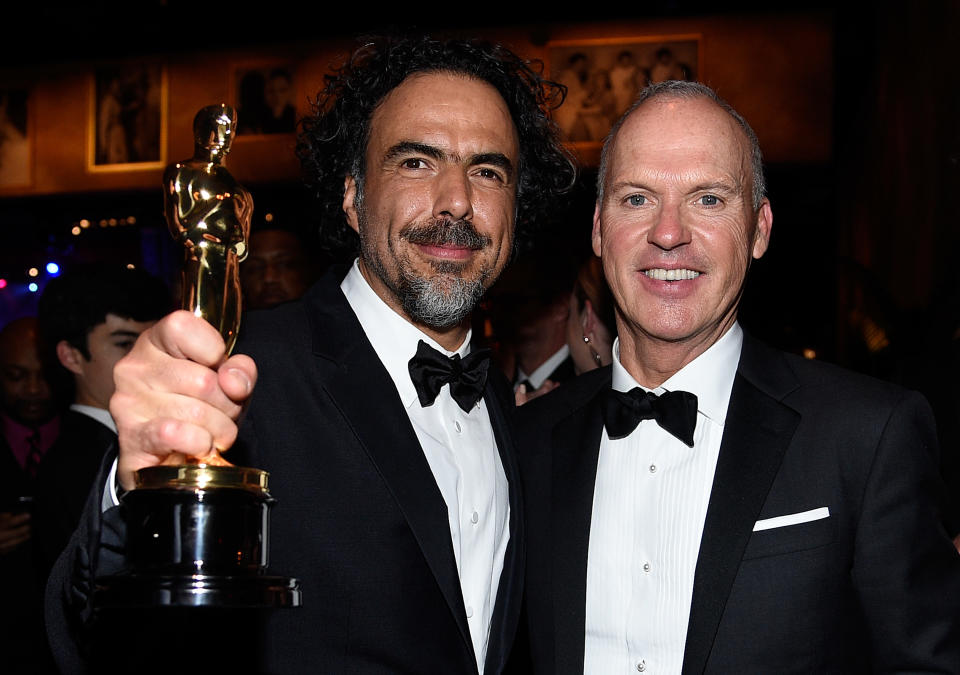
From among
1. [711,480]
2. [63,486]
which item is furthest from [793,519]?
[63,486]

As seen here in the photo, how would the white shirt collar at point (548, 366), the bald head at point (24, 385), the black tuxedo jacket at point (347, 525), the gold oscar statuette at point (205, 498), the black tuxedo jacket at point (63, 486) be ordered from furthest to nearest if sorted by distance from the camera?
the white shirt collar at point (548, 366)
the bald head at point (24, 385)
the black tuxedo jacket at point (63, 486)
the black tuxedo jacket at point (347, 525)
the gold oscar statuette at point (205, 498)

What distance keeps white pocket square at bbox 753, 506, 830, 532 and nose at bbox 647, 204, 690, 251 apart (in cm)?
72

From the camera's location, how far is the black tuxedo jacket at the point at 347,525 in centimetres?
201

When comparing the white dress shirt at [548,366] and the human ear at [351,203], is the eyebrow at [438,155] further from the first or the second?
the white dress shirt at [548,366]

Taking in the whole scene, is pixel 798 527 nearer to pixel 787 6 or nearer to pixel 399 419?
pixel 399 419

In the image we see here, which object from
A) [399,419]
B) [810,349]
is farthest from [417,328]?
[810,349]

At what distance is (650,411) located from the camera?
2354mm

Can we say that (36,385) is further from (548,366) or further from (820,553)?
(820,553)

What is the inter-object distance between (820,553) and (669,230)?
86 centimetres

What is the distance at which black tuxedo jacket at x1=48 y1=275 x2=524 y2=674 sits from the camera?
2014 mm

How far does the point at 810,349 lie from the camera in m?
12.6

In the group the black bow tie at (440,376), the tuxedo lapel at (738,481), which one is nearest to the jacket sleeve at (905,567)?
the tuxedo lapel at (738,481)

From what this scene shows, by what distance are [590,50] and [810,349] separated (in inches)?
271

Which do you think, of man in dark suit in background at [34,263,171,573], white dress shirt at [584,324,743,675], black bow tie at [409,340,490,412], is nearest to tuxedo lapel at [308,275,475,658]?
black bow tie at [409,340,490,412]
